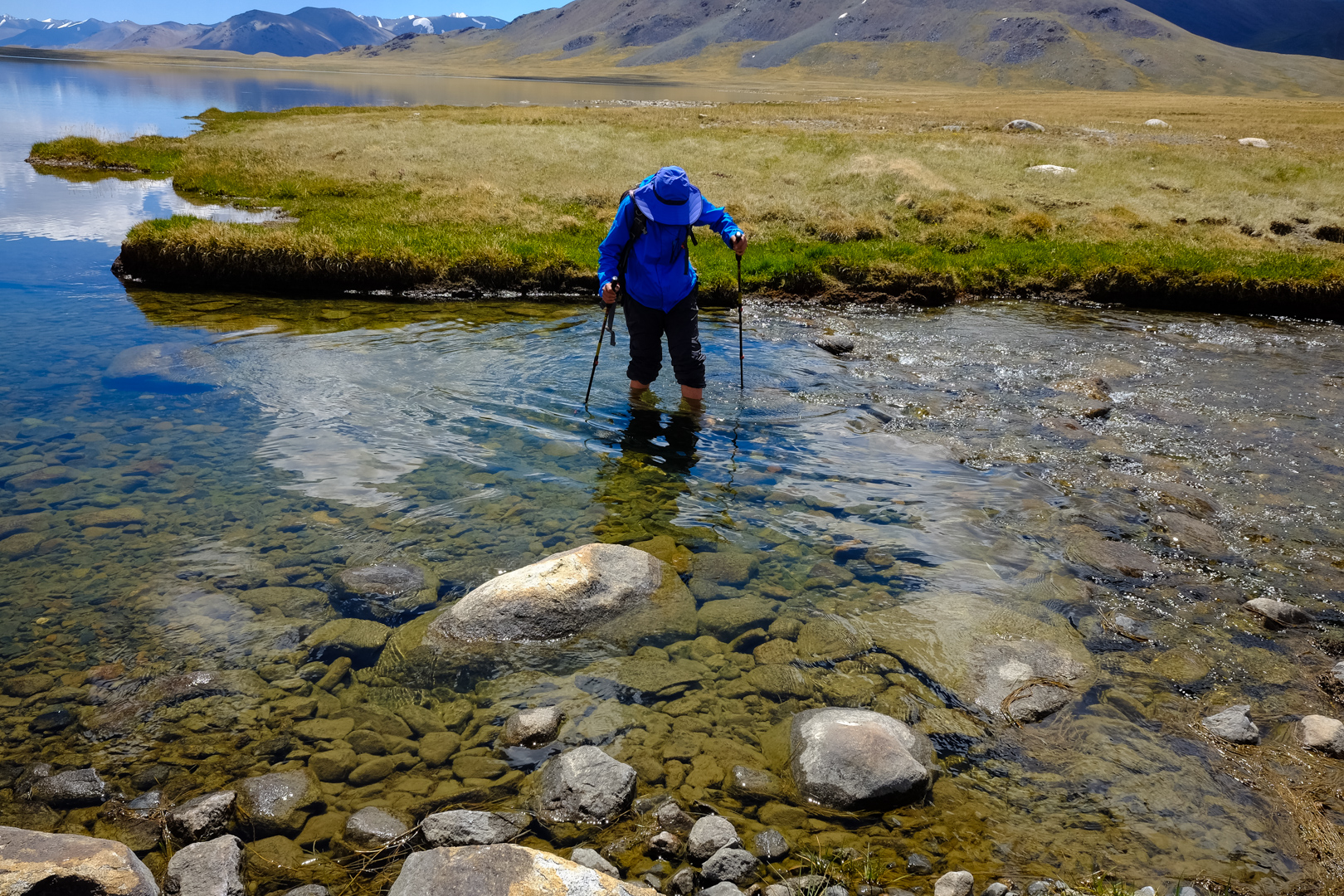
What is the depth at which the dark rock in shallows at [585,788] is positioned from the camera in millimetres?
4812

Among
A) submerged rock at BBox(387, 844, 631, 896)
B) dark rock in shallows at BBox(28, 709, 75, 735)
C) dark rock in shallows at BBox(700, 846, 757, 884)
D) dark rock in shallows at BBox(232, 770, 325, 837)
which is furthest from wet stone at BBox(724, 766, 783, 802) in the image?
dark rock in shallows at BBox(28, 709, 75, 735)

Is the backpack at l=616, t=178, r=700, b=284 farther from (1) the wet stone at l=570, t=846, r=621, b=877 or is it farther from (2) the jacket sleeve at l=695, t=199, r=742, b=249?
(1) the wet stone at l=570, t=846, r=621, b=877

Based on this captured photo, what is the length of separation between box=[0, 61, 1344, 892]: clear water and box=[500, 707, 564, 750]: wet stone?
0.12 metres

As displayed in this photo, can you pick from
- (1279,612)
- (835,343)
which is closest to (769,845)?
(1279,612)

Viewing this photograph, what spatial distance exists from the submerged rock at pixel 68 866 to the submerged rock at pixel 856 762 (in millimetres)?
3733

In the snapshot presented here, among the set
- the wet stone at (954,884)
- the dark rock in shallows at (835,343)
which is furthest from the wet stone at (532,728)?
the dark rock in shallows at (835,343)

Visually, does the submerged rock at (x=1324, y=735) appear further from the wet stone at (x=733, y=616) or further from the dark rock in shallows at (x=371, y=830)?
the dark rock in shallows at (x=371, y=830)

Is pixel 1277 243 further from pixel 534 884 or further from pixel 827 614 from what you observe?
pixel 534 884

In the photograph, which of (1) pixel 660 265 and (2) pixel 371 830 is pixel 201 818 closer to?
(2) pixel 371 830

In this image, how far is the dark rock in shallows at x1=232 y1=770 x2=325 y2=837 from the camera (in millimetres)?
4730

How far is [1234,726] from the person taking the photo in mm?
5539

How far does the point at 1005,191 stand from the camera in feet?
92.7

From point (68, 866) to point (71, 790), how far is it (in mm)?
1501

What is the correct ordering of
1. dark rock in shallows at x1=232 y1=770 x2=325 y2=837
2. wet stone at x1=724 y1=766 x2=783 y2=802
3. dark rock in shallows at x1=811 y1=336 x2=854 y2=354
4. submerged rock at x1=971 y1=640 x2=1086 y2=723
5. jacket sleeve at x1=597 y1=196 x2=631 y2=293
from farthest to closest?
A: dark rock in shallows at x1=811 y1=336 x2=854 y2=354, jacket sleeve at x1=597 y1=196 x2=631 y2=293, submerged rock at x1=971 y1=640 x2=1086 y2=723, wet stone at x1=724 y1=766 x2=783 y2=802, dark rock in shallows at x1=232 y1=770 x2=325 y2=837
